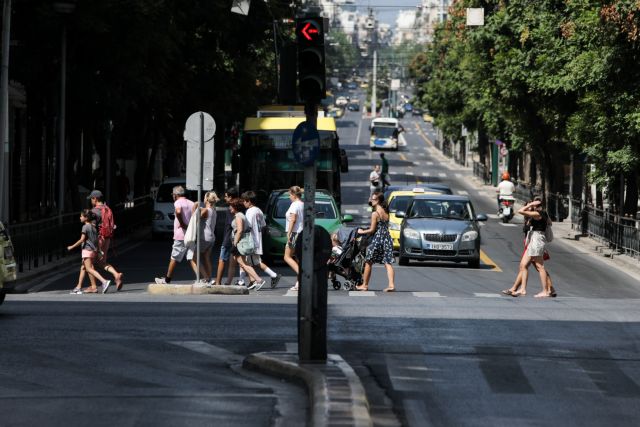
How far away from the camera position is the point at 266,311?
19703 mm

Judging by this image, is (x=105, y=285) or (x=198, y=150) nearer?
(x=198, y=150)

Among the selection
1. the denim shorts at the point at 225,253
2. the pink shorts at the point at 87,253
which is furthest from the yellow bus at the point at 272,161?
the pink shorts at the point at 87,253

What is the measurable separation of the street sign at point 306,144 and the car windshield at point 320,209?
18588mm

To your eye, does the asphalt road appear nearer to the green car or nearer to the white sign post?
the white sign post

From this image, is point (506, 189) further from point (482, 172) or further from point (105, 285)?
point (482, 172)

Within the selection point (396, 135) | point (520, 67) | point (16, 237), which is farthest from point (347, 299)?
point (396, 135)

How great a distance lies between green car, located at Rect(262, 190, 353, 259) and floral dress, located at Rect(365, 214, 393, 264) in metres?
6.20

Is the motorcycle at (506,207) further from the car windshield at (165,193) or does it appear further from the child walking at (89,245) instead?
the child walking at (89,245)

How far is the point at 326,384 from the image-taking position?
1152 centimetres

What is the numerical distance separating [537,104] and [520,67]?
282 cm

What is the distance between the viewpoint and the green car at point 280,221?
32.1 metres

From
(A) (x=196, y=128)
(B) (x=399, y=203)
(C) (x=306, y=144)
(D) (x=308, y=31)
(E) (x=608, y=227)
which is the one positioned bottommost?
(E) (x=608, y=227)

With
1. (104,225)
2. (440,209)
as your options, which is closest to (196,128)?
(104,225)

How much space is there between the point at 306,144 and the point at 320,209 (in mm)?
19071
